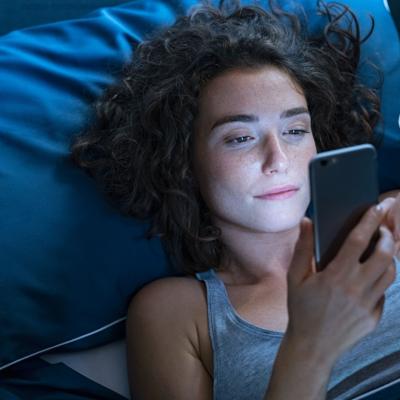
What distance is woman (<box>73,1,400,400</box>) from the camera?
3.79 feet

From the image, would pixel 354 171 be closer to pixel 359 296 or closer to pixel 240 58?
pixel 359 296

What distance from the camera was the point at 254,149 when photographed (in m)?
1.15

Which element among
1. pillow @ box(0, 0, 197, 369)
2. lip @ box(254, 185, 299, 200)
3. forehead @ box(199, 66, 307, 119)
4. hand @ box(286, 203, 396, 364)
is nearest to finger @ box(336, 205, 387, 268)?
hand @ box(286, 203, 396, 364)

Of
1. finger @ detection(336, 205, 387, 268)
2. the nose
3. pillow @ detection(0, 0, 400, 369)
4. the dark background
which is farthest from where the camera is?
the dark background

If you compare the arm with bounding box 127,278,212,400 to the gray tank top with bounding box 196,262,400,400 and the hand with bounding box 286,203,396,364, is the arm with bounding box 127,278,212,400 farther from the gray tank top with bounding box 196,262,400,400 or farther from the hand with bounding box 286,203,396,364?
the hand with bounding box 286,203,396,364

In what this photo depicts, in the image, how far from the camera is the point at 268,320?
→ 120cm

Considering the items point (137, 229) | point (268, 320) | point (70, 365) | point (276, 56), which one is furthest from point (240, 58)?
point (70, 365)

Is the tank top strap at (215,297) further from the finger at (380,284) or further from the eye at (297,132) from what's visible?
the finger at (380,284)

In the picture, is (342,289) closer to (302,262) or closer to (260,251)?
(302,262)

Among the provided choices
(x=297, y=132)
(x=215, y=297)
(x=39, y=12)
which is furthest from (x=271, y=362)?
(x=39, y=12)

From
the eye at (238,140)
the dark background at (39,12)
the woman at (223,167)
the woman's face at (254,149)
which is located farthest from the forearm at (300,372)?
the dark background at (39,12)

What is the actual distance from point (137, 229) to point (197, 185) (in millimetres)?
137

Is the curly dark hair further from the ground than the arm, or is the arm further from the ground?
the curly dark hair

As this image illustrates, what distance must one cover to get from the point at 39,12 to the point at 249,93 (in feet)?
2.26
